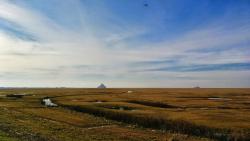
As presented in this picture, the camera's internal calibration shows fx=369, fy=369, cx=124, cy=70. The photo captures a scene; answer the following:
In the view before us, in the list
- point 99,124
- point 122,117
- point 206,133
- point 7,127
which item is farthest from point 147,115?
point 7,127

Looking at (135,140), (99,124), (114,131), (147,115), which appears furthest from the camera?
(147,115)

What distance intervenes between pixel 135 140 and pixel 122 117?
23775 millimetres

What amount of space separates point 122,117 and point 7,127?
23.6 m

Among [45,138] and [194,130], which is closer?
[45,138]

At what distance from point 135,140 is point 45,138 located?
9090mm

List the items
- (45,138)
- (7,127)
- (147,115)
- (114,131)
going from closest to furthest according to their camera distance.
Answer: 1. (45,138)
2. (7,127)
3. (114,131)
4. (147,115)

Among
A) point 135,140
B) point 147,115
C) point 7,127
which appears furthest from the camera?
point 147,115

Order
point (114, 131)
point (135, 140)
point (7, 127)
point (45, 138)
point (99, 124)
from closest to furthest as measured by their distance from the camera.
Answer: point (45, 138)
point (135, 140)
point (7, 127)
point (114, 131)
point (99, 124)

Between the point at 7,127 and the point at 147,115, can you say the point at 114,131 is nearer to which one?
the point at 7,127

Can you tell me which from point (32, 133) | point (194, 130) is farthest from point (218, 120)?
point (32, 133)

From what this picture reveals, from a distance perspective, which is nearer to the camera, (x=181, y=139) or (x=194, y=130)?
(x=181, y=139)

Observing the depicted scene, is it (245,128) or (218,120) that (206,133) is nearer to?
(245,128)

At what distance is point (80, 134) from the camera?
39.7m

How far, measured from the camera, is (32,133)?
37.6 meters
